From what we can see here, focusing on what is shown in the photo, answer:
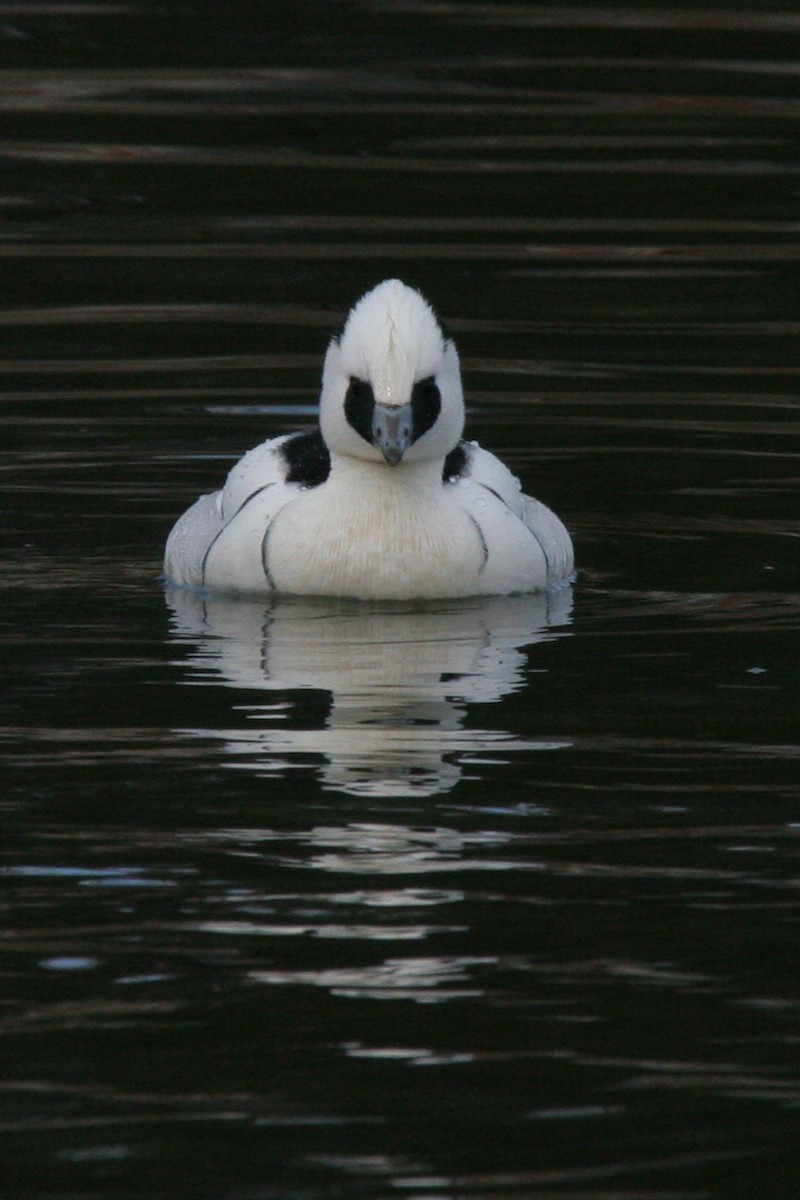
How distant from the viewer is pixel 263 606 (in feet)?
35.4

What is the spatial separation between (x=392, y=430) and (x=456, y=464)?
1.18 m

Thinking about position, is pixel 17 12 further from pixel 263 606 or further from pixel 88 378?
pixel 263 606

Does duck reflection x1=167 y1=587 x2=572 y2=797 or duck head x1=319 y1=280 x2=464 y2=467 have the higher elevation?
duck head x1=319 y1=280 x2=464 y2=467

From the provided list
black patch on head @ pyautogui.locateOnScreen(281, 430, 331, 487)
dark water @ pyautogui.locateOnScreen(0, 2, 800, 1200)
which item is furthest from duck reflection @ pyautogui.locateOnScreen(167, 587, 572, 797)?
black patch on head @ pyautogui.locateOnScreen(281, 430, 331, 487)

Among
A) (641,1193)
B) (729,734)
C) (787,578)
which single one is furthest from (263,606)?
(641,1193)

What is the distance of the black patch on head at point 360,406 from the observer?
1038 cm

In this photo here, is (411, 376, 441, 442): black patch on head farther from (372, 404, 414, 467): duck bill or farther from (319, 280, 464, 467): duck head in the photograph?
(372, 404, 414, 467): duck bill

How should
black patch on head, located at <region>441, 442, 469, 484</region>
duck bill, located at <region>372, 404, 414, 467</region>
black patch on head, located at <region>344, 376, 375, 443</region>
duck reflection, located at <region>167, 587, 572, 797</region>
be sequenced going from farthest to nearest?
black patch on head, located at <region>441, 442, 469, 484</region>, black patch on head, located at <region>344, 376, 375, 443</region>, duck bill, located at <region>372, 404, 414, 467</region>, duck reflection, located at <region>167, 587, 572, 797</region>

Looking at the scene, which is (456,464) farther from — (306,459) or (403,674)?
(403,674)

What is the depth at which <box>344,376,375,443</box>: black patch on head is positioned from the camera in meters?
10.4

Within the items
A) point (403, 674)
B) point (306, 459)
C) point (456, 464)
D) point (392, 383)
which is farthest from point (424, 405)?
point (403, 674)

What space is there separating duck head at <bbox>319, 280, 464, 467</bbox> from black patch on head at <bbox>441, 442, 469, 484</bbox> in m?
0.37

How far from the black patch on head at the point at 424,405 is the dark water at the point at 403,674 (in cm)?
68

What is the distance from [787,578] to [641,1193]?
5544 mm
